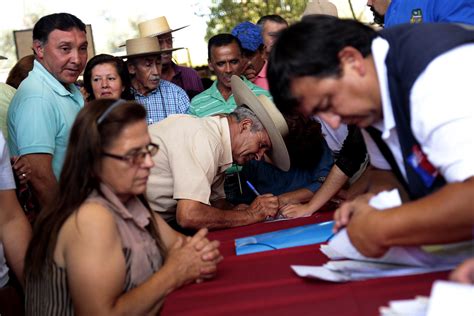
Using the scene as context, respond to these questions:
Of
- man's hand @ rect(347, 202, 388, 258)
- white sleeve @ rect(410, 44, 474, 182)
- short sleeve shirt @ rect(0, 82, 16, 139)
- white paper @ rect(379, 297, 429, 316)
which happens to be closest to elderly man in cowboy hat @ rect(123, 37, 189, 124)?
short sleeve shirt @ rect(0, 82, 16, 139)

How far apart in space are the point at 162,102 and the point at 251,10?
13.0 ft

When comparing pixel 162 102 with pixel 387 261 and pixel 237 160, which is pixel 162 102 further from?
pixel 387 261

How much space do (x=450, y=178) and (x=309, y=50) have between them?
0.42 meters

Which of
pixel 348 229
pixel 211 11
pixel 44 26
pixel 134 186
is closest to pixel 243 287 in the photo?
pixel 348 229

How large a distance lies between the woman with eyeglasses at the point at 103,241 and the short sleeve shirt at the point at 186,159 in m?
0.79

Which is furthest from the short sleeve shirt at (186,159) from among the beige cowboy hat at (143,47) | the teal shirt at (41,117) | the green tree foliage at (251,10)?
the green tree foliage at (251,10)

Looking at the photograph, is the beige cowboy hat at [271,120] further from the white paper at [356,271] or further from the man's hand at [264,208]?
the white paper at [356,271]

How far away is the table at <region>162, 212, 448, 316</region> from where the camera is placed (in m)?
1.57

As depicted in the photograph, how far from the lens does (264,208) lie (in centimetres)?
323

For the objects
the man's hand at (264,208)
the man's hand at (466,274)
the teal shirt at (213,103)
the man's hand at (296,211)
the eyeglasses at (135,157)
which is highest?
the eyeglasses at (135,157)

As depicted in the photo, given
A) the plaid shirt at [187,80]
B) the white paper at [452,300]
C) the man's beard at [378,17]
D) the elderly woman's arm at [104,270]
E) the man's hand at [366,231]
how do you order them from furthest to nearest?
the plaid shirt at [187,80]
the man's beard at [378,17]
the elderly woman's arm at [104,270]
the man's hand at [366,231]
the white paper at [452,300]

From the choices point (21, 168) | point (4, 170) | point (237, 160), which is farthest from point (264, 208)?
point (4, 170)

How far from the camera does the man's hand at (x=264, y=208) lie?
127 inches

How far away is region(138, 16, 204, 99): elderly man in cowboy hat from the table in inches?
138
